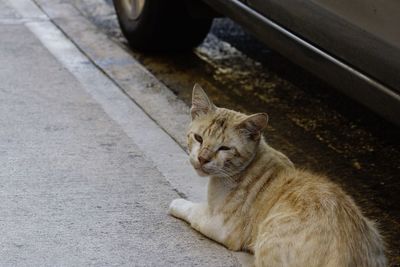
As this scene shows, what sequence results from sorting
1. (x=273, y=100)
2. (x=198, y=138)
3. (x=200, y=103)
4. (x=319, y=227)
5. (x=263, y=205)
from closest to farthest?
(x=319, y=227) < (x=263, y=205) < (x=198, y=138) < (x=200, y=103) < (x=273, y=100)

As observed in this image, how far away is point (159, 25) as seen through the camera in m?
6.93

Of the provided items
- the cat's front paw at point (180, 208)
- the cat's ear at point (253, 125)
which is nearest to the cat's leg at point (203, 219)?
the cat's front paw at point (180, 208)

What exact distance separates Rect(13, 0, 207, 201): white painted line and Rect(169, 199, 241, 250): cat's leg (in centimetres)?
25

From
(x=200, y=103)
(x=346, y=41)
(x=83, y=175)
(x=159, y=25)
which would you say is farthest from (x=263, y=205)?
(x=159, y=25)

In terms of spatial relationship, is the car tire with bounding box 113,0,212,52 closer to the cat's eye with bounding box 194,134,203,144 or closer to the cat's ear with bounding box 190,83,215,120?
the cat's ear with bounding box 190,83,215,120

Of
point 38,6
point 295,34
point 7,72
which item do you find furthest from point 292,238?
point 38,6

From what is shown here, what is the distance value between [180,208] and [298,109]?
2077 mm

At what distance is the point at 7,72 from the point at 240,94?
1.65 metres

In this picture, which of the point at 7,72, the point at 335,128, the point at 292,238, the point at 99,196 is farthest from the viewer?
the point at 7,72

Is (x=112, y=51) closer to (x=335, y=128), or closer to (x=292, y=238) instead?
(x=335, y=128)

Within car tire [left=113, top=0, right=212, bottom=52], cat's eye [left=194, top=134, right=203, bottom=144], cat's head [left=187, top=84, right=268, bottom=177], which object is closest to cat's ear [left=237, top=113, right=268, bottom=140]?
cat's head [left=187, top=84, right=268, bottom=177]

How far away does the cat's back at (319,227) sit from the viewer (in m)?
3.72

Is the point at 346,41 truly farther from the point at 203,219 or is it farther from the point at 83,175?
the point at 83,175

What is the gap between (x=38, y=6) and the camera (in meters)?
8.12
